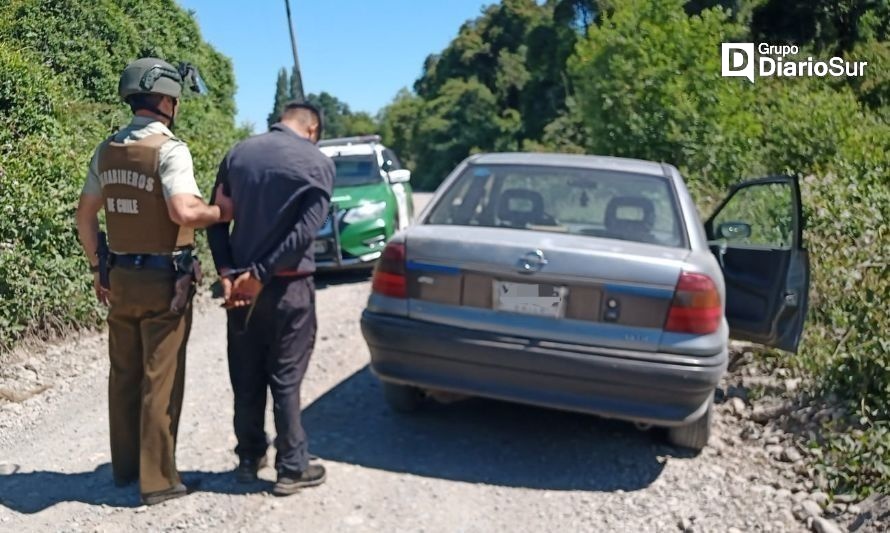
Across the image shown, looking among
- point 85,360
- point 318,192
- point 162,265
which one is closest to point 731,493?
point 318,192

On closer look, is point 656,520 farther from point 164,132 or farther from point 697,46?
point 697,46

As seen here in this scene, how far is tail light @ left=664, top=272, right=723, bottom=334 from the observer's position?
14.0 feet

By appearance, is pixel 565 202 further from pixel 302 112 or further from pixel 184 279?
pixel 184 279

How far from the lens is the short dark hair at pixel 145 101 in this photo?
13.5ft

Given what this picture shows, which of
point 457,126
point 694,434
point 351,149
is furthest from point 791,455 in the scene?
point 457,126

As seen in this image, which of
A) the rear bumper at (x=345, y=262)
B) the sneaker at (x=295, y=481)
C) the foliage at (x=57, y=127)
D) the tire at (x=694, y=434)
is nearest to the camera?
the sneaker at (x=295, y=481)

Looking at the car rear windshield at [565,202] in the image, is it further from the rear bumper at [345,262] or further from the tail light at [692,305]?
the rear bumper at [345,262]

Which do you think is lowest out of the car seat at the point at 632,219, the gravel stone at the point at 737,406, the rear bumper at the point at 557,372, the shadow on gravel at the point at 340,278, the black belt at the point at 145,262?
the gravel stone at the point at 737,406

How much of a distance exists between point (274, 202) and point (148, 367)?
3.34 ft

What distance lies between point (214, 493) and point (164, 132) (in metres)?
1.82

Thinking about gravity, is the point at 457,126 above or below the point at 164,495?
above

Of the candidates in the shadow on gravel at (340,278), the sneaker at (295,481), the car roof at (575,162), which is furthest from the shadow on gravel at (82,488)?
the shadow on gravel at (340,278)

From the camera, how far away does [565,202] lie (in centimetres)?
514

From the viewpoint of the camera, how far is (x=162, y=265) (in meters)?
4.11
